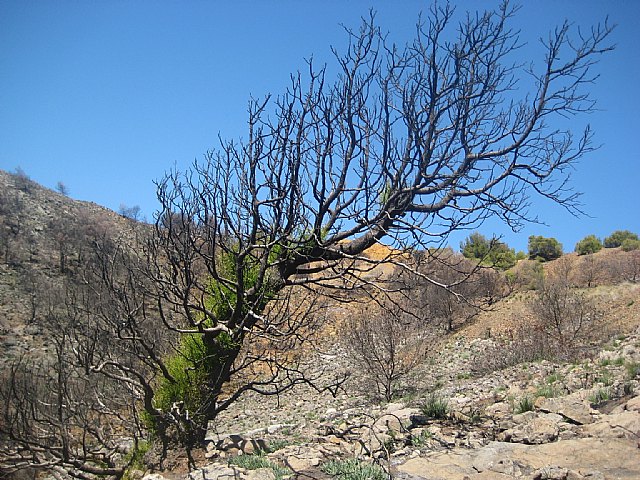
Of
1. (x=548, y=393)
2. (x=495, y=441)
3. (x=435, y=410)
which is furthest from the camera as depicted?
(x=548, y=393)

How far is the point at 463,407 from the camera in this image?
7.40m

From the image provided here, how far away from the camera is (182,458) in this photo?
612 centimetres

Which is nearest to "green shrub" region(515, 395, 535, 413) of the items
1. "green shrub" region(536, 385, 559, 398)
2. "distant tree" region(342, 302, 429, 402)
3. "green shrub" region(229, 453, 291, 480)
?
"green shrub" region(536, 385, 559, 398)

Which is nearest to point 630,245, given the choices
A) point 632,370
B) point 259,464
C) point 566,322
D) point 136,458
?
point 566,322

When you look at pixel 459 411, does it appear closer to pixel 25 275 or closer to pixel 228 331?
pixel 228 331

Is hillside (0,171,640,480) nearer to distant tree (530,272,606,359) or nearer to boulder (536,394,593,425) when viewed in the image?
boulder (536,394,593,425)

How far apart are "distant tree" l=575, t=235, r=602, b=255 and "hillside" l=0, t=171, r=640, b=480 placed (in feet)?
39.2

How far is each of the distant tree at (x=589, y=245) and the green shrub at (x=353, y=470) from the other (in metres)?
40.4

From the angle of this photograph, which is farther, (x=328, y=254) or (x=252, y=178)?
(x=328, y=254)

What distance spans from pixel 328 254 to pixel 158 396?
11.2 ft

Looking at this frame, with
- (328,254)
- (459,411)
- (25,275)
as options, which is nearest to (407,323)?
(459,411)

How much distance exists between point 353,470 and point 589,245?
41.4 m

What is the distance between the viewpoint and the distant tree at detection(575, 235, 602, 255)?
38875 mm

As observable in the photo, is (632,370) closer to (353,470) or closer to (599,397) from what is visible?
(599,397)
